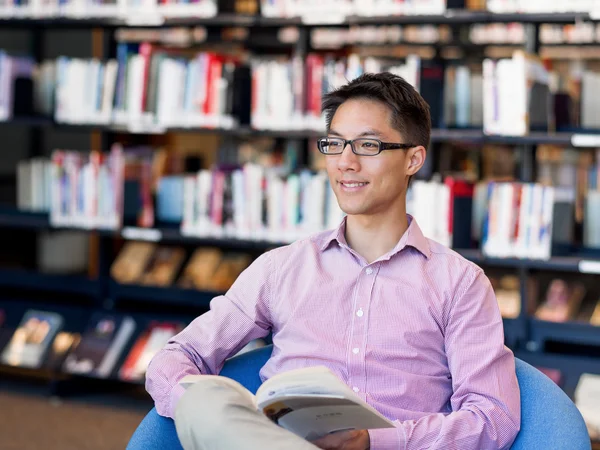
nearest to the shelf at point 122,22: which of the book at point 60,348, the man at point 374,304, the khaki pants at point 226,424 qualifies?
the book at point 60,348

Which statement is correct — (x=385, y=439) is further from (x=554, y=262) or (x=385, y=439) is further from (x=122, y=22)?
(x=122, y=22)

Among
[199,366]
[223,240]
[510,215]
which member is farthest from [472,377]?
[223,240]

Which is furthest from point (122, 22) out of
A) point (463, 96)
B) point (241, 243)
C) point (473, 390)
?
point (473, 390)

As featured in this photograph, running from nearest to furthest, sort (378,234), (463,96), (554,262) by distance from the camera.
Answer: (378,234) → (554,262) → (463,96)

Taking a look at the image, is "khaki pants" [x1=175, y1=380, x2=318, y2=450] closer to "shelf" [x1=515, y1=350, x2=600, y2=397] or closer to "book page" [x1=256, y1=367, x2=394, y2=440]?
"book page" [x1=256, y1=367, x2=394, y2=440]

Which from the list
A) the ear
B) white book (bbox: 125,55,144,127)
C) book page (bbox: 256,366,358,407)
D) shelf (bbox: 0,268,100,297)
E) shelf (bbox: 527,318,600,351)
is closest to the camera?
Result: book page (bbox: 256,366,358,407)

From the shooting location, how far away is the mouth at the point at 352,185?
1.99 metres

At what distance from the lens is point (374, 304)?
199cm

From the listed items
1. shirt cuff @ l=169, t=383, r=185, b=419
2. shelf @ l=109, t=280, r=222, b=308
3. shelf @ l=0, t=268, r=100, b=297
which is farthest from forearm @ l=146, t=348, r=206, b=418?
shelf @ l=0, t=268, r=100, b=297

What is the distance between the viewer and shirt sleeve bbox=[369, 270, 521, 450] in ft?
5.73

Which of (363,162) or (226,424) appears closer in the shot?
(226,424)

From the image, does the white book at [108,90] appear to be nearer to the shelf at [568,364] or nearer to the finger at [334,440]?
the shelf at [568,364]

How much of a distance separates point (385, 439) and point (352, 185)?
556 millimetres

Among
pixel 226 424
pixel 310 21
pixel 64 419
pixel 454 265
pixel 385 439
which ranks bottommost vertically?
pixel 64 419
